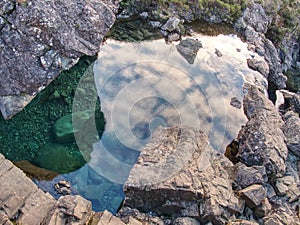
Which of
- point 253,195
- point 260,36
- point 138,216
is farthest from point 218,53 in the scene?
point 138,216

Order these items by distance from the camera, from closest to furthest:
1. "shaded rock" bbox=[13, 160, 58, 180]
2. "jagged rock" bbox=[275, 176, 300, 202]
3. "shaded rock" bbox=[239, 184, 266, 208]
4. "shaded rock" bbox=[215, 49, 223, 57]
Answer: "shaded rock" bbox=[239, 184, 266, 208], "shaded rock" bbox=[13, 160, 58, 180], "jagged rock" bbox=[275, 176, 300, 202], "shaded rock" bbox=[215, 49, 223, 57]

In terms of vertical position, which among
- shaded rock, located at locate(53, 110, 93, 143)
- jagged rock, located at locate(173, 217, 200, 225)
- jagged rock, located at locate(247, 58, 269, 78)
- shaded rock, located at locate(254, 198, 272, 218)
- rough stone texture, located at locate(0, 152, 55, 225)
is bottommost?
shaded rock, located at locate(53, 110, 93, 143)

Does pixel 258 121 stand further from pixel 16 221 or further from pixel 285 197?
pixel 16 221

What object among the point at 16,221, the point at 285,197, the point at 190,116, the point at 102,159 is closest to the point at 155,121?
the point at 190,116

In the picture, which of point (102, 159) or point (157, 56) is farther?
point (157, 56)

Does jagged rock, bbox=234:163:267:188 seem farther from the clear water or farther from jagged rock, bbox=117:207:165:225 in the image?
jagged rock, bbox=117:207:165:225

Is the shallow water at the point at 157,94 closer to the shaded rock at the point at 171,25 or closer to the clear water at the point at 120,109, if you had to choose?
the clear water at the point at 120,109

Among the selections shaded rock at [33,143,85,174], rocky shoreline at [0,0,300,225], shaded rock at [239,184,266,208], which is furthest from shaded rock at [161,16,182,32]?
shaded rock at [239,184,266,208]
